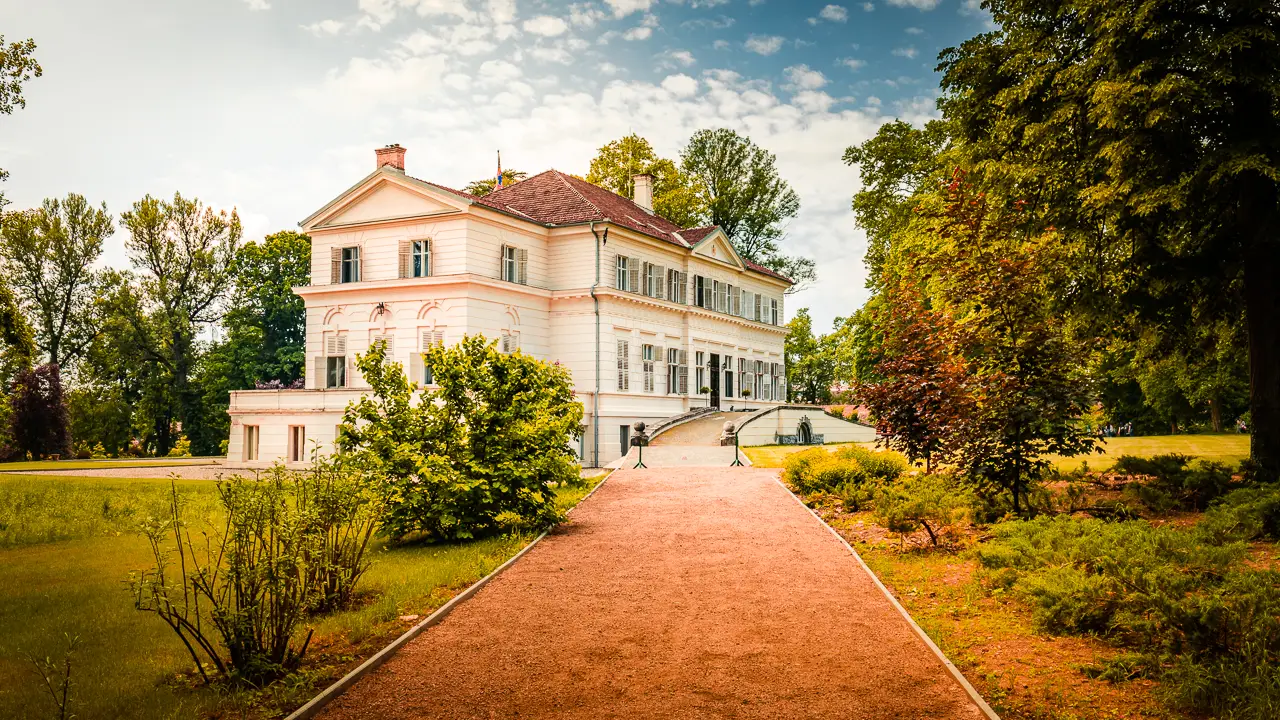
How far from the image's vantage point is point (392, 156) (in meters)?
36.6

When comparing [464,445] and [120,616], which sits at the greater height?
[464,445]

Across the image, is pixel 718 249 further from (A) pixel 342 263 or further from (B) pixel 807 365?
(B) pixel 807 365

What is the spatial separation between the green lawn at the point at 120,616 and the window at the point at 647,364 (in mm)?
20569

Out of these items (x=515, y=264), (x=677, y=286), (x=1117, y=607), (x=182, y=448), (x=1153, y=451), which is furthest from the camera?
(x=182, y=448)

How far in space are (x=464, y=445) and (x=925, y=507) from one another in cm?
745

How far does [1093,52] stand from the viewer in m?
13.7

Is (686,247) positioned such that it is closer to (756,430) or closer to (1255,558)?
(756,430)

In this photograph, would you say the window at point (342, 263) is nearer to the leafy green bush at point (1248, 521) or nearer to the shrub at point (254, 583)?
the shrub at point (254, 583)

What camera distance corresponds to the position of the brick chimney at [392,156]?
36.4 meters

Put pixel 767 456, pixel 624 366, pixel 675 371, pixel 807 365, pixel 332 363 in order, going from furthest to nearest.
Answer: pixel 807 365 → pixel 675 371 → pixel 624 366 → pixel 332 363 → pixel 767 456

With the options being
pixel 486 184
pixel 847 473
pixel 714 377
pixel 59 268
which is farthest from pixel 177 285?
pixel 847 473

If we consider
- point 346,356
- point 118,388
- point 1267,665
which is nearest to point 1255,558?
point 1267,665

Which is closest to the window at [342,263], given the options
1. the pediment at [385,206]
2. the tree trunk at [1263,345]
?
the pediment at [385,206]

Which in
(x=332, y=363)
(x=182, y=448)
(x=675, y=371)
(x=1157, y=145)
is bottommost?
(x=182, y=448)
